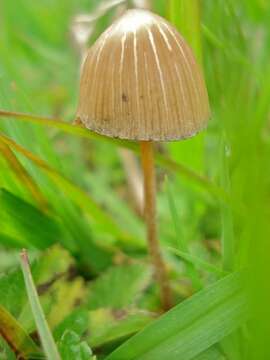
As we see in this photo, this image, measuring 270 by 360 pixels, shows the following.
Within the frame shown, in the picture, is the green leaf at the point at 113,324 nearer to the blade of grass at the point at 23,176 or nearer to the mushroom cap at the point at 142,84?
the blade of grass at the point at 23,176

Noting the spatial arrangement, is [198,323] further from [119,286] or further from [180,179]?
[180,179]

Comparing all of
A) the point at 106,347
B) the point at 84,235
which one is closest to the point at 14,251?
A: the point at 84,235

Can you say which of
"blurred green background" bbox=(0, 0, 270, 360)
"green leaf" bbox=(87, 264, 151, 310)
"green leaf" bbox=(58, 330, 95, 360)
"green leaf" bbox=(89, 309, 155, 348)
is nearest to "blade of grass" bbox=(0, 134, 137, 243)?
"blurred green background" bbox=(0, 0, 270, 360)

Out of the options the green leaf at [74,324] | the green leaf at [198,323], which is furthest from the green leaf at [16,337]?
the green leaf at [198,323]

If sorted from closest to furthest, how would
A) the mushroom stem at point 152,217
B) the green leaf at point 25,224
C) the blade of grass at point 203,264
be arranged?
the blade of grass at point 203,264 → the mushroom stem at point 152,217 → the green leaf at point 25,224

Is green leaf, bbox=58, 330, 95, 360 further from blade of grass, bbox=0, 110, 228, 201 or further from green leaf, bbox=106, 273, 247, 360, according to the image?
blade of grass, bbox=0, 110, 228, 201

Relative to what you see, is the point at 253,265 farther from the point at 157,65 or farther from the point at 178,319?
the point at 157,65

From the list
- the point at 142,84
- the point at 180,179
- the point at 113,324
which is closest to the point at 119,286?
the point at 113,324
